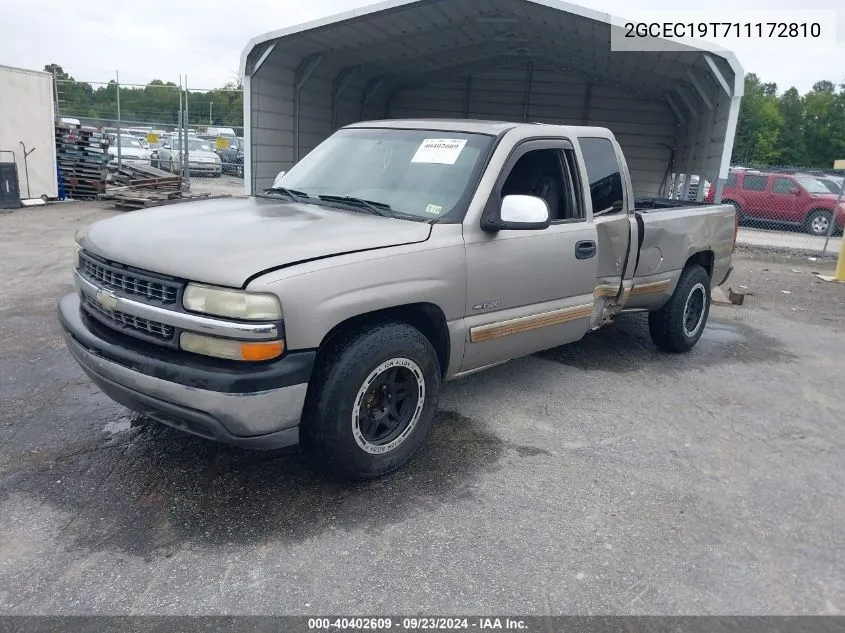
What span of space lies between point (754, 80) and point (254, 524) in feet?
211

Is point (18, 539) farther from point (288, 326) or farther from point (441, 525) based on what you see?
point (441, 525)

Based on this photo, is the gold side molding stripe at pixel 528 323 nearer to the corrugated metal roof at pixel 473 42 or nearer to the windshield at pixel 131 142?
the corrugated metal roof at pixel 473 42

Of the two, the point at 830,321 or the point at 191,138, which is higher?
the point at 191,138

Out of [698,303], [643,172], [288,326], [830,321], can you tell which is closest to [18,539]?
[288,326]

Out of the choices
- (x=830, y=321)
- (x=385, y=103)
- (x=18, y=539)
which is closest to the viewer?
(x=18, y=539)

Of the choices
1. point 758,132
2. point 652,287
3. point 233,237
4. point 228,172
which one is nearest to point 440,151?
point 233,237

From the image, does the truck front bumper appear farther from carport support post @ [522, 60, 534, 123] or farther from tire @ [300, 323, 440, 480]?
carport support post @ [522, 60, 534, 123]

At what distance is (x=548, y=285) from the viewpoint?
436 cm

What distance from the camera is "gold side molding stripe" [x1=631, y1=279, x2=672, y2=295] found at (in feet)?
17.8

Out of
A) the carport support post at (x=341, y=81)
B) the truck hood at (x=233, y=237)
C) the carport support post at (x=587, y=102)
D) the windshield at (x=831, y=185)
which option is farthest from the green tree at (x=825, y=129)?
the truck hood at (x=233, y=237)

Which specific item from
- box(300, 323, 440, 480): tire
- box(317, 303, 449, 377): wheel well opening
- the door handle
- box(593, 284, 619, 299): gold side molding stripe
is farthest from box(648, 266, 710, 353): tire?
box(300, 323, 440, 480): tire

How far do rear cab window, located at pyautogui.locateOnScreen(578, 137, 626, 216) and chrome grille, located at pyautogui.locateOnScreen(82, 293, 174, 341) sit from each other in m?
3.12

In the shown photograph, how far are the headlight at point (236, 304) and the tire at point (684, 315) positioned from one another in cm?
418

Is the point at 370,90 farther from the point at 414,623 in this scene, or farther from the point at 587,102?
the point at 414,623
